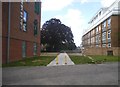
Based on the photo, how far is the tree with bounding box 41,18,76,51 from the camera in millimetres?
71438

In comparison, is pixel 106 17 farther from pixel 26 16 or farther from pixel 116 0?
pixel 26 16

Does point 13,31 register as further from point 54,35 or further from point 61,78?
point 54,35

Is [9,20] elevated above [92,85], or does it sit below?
above

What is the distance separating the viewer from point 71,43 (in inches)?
3273

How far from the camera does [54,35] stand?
71.7m

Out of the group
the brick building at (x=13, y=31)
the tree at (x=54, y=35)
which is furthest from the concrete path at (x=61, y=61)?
the tree at (x=54, y=35)

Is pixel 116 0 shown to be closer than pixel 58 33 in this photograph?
Yes

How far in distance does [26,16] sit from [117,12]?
88.6ft

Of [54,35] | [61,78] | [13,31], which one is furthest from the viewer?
[54,35]

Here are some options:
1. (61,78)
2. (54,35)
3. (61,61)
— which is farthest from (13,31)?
(54,35)

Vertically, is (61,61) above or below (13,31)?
below

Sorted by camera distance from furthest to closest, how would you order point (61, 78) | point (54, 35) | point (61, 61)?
point (54, 35) < point (61, 61) < point (61, 78)

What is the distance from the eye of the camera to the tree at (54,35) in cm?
7144

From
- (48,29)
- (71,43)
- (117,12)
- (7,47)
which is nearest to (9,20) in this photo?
(7,47)
